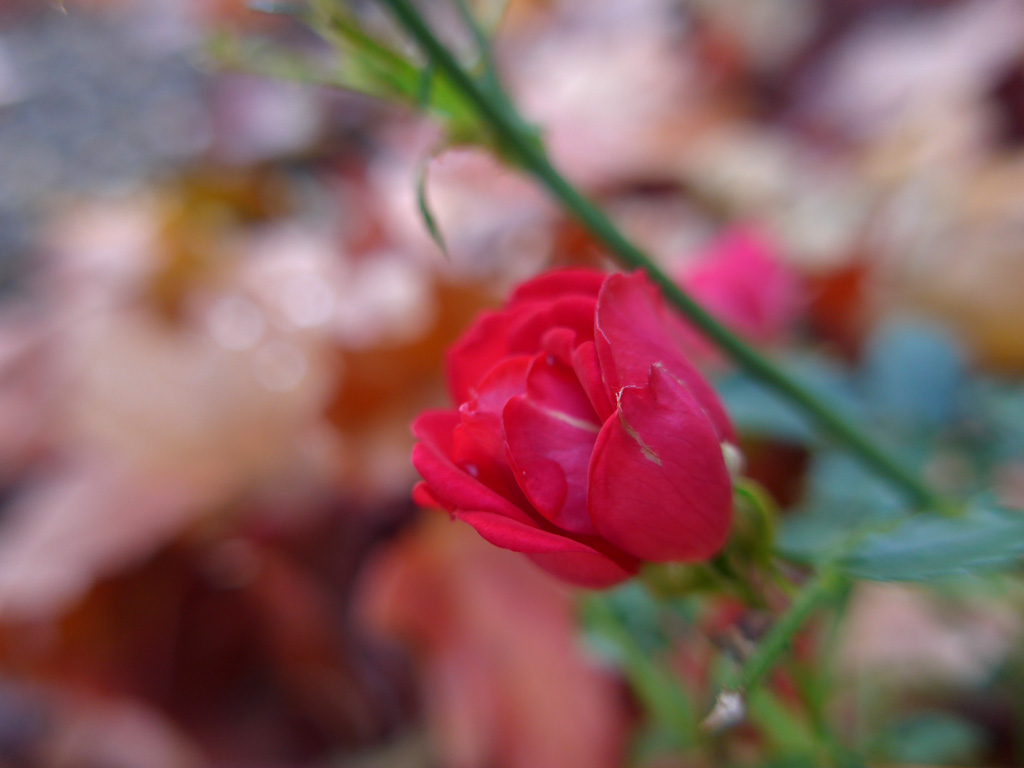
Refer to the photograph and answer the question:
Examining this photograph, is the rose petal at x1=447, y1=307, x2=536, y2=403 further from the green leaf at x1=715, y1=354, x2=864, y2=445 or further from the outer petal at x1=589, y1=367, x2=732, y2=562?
the green leaf at x1=715, y1=354, x2=864, y2=445

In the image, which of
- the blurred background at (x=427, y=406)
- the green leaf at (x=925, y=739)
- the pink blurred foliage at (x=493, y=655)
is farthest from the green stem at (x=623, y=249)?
the pink blurred foliage at (x=493, y=655)

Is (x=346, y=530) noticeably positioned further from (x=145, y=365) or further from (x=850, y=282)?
(x=850, y=282)

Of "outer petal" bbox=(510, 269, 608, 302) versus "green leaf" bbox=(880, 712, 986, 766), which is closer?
"outer petal" bbox=(510, 269, 608, 302)

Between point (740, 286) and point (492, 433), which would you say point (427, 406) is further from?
point (492, 433)

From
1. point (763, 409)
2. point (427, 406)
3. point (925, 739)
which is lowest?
point (925, 739)

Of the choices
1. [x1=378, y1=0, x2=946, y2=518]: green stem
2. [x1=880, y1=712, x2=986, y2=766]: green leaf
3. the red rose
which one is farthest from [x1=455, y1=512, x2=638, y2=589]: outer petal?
[x1=880, y1=712, x2=986, y2=766]: green leaf

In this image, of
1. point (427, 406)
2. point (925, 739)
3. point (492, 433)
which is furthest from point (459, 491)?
point (427, 406)

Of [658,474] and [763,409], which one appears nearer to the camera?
[658,474]

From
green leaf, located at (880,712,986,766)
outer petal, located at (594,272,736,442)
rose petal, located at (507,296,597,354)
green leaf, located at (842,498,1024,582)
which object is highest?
rose petal, located at (507,296,597,354)
